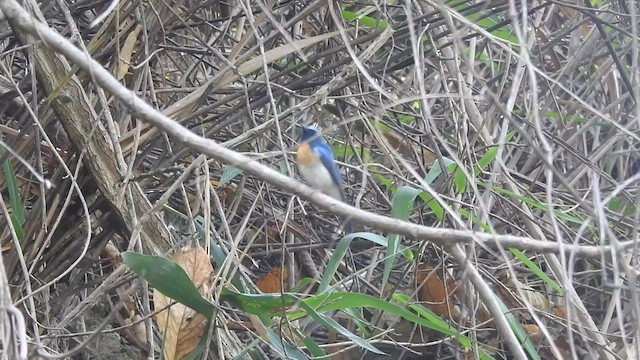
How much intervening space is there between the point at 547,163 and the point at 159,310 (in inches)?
54.9

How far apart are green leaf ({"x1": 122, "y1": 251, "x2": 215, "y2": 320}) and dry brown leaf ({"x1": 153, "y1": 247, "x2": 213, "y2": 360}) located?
0.14m

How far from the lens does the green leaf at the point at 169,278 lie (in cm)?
228

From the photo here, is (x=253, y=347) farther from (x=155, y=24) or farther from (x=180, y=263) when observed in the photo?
(x=155, y=24)

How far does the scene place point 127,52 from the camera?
2.96m

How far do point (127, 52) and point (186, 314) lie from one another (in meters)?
0.97

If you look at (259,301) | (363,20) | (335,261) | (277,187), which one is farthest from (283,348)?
(363,20)

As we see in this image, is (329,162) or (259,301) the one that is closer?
(259,301)

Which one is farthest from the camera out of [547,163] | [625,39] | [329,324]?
[625,39]

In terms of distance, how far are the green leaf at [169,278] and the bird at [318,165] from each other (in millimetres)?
862

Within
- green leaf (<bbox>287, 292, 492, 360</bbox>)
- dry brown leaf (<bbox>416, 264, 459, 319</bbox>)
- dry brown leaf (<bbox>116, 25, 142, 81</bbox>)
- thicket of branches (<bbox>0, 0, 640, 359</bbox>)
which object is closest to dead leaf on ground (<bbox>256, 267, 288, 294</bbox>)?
thicket of branches (<bbox>0, 0, 640, 359</bbox>)

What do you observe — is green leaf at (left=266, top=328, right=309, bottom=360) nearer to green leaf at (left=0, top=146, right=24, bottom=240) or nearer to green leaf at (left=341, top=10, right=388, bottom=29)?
green leaf at (left=0, top=146, right=24, bottom=240)

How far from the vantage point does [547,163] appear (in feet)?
5.05

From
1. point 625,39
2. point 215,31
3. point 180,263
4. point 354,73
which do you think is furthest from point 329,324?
point 625,39

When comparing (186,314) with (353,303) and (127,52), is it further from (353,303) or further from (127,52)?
(127,52)
